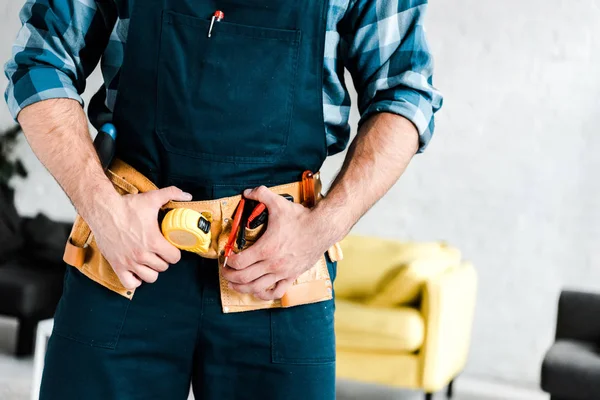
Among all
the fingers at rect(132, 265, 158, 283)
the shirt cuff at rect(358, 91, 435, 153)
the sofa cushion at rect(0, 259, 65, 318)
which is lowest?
the sofa cushion at rect(0, 259, 65, 318)

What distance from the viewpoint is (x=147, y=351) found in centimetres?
107

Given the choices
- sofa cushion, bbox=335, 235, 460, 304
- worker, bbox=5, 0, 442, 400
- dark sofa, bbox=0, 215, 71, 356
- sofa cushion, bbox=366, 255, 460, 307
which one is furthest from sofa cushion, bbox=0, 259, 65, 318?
worker, bbox=5, 0, 442, 400

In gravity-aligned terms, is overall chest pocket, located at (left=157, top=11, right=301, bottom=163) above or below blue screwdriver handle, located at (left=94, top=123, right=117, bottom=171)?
above

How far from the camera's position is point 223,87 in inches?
41.9

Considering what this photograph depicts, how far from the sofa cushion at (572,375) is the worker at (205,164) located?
8.35 feet

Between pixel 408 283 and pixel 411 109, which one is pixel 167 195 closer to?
pixel 411 109

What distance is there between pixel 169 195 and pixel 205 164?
0.22ft

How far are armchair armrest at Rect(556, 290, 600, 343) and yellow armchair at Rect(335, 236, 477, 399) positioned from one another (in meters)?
0.44

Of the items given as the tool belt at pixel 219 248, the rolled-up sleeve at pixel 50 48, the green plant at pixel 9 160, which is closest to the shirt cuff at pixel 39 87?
the rolled-up sleeve at pixel 50 48

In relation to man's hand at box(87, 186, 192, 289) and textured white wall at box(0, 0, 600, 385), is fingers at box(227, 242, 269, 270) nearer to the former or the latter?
man's hand at box(87, 186, 192, 289)

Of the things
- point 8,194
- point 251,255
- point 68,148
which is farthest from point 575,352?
point 8,194

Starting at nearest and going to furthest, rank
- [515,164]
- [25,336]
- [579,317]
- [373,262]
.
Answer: [579,317]
[373,262]
[25,336]
[515,164]

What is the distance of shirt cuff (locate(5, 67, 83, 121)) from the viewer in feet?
3.52

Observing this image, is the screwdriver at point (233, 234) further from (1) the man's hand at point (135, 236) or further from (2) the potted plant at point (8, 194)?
(2) the potted plant at point (8, 194)
